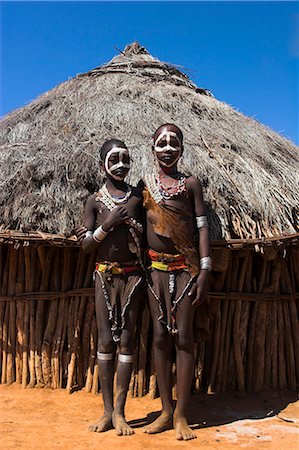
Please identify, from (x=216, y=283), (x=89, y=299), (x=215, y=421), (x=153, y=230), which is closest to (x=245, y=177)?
(x=216, y=283)

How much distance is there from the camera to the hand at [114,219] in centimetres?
426

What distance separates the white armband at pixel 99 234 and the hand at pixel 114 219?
1.3 inches

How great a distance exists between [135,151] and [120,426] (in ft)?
9.14

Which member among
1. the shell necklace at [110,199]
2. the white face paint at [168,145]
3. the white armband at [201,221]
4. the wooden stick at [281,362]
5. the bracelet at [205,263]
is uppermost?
the white face paint at [168,145]

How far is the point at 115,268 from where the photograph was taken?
438cm

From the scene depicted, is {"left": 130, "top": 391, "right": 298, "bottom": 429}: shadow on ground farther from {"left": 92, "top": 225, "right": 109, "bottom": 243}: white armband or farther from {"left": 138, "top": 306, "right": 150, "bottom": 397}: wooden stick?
{"left": 92, "top": 225, "right": 109, "bottom": 243}: white armband

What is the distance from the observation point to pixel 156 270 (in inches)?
172

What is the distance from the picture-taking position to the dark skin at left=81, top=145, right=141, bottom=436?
425 centimetres

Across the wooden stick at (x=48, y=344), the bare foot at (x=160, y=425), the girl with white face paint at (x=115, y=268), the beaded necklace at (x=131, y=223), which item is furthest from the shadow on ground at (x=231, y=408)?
the beaded necklace at (x=131, y=223)

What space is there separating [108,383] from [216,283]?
5.40 feet

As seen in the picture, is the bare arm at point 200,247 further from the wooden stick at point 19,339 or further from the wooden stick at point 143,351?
the wooden stick at point 19,339

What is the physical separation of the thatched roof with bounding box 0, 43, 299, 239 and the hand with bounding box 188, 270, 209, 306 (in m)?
0.93

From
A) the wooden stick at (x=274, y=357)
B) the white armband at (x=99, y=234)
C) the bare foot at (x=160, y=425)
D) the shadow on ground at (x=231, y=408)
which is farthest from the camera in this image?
the wooden stick at (x=274, y=357)

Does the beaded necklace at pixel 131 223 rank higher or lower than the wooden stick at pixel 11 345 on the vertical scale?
higher
